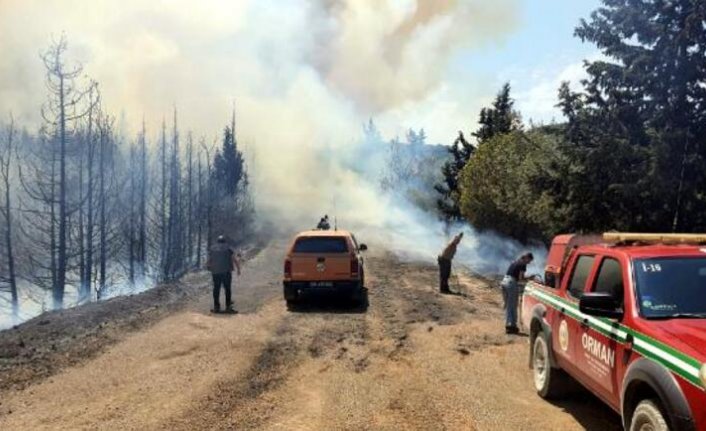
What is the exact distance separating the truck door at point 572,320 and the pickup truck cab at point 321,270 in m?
9.15

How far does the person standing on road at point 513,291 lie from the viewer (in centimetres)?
1306

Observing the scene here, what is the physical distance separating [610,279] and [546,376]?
216 centimetres

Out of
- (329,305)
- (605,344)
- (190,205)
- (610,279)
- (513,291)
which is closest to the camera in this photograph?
(605,344)

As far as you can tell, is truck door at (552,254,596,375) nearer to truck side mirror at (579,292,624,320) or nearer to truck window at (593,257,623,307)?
truck window at (593,257,623,307)

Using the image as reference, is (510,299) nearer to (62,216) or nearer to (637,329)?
(637,329)

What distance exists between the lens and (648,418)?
4.75 m

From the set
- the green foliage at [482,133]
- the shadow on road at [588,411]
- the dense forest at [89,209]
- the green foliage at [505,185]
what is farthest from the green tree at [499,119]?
the shadow on road at [588,411]

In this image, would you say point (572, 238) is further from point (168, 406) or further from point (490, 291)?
point (490, 291)

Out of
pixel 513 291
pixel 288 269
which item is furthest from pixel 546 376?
pixel 288 269

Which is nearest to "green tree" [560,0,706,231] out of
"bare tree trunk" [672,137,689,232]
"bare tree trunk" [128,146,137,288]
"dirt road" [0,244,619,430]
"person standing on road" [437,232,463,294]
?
"bare tree trunk" [672,137,689,232]

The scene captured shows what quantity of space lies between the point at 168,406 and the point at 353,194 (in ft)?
248

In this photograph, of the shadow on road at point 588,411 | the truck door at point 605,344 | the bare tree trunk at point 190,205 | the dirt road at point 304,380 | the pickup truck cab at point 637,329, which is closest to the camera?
the pickup truck cab at point 637,329

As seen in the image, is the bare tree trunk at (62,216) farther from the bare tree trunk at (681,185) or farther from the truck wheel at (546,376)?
the truck wheel at (546,376)

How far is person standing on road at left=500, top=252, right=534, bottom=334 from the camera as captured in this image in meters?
13.1
